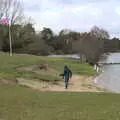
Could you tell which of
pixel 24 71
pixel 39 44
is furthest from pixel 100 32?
pixel 24 71

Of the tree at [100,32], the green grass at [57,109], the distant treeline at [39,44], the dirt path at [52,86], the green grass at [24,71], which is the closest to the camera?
the green grass at [57,109]

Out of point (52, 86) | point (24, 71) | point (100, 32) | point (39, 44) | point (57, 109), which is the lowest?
point (52, 86)

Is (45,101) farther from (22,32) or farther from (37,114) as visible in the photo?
(22,32)

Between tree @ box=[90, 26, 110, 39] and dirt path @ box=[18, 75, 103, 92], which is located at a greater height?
tree @ box=[90, 26, 110, 39]

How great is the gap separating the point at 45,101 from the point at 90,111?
3766mm

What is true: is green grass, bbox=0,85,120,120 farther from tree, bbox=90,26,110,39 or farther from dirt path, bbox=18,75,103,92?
tree, bbox=90,26,110,39

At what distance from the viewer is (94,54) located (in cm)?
10262

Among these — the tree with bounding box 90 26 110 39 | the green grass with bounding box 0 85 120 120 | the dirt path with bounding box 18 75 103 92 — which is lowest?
the dirt path with bounding box 18 75 103 92

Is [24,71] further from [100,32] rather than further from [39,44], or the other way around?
[100,32]

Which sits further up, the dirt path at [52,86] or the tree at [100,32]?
the tree at [100,32]

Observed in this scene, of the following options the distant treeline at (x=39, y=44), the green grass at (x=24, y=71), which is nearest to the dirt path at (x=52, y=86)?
the green grass at (x=24, y=71)

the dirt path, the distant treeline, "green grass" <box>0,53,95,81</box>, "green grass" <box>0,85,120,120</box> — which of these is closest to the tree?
the distant treeline

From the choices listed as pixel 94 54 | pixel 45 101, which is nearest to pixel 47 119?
pixel 45 101

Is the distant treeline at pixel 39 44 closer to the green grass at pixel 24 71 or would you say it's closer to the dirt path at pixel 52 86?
the green grass at pixel 24 71
